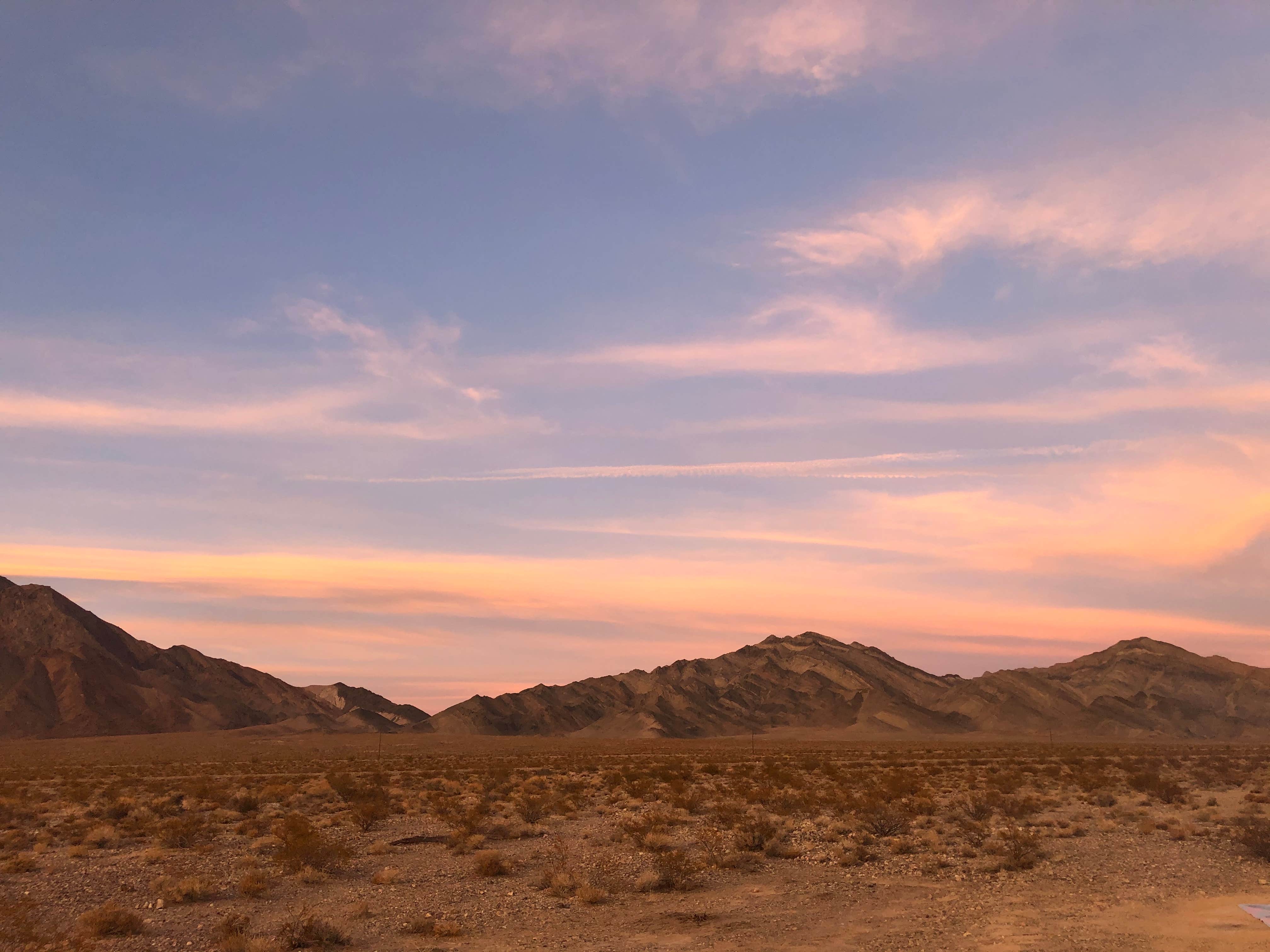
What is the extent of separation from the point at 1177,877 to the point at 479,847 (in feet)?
48.6

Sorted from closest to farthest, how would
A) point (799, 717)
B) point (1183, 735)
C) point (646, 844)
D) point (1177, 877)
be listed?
point (1177, 877) < point (646, 844) < point (1183, 735) < point (799, 717)

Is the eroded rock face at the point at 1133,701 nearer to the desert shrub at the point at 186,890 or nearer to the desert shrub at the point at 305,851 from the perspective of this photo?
the desert shrub at the point at 305,851

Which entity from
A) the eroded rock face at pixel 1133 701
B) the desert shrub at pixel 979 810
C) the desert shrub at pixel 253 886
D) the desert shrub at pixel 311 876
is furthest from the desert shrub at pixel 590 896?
the eroded rock face at pixel 1133 701

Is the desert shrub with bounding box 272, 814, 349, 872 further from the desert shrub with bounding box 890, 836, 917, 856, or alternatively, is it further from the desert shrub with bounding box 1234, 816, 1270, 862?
the desert shrub with bounding box 1234, 816, 1270, 862

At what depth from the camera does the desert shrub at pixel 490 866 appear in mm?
18188

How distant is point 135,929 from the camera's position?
1395 cm

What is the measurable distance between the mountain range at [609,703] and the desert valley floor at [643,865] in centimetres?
12095

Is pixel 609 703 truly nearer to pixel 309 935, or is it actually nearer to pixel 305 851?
pixel 305 851

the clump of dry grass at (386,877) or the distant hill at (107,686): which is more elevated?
the clump of dry grass at (386,877)

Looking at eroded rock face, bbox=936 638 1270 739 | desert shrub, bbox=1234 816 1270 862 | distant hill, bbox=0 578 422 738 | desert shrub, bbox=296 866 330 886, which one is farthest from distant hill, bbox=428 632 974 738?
desert shrub, bbox=296 866 330 886

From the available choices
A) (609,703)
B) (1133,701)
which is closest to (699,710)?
(609,703)

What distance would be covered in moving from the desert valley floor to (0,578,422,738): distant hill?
4927 inches

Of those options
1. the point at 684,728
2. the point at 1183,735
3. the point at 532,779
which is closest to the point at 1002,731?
the point at 1183,735

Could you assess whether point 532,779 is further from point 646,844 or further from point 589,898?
point 589,898
